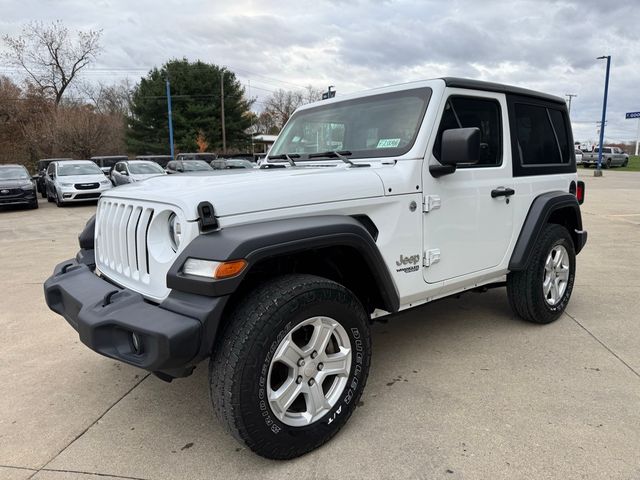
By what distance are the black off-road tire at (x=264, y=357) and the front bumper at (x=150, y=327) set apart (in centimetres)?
15

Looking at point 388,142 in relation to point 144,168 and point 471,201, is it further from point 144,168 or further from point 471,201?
point 144,168

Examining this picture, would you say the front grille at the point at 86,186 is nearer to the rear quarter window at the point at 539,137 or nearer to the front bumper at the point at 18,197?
the front bumper at the point at 18,197

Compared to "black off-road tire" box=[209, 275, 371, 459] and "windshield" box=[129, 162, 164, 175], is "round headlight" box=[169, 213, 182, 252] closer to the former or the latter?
"black off-road tire" box=[209, 275, 371, 459]

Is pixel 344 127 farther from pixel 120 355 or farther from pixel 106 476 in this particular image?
pixel 106 476

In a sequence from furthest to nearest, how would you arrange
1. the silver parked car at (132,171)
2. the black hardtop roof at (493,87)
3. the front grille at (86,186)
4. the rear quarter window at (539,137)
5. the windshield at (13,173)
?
the silver parked car at (132,171)
the front grille at (86,186)
the windshield at (13,173)
the rear quarter window at (539,137)
the black hardtop roof at (493,87)

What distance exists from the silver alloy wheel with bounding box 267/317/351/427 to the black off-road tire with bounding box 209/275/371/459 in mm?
43

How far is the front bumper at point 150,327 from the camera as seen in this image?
2.01m

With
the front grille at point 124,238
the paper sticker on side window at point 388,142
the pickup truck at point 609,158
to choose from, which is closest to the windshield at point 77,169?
the front grille at point 124,238

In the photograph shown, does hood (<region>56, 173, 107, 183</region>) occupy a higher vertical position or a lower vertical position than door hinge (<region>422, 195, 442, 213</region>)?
lower

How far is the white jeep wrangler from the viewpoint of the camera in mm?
2158

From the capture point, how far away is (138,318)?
2.13 meters

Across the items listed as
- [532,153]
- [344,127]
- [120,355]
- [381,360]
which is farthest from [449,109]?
[120,355]

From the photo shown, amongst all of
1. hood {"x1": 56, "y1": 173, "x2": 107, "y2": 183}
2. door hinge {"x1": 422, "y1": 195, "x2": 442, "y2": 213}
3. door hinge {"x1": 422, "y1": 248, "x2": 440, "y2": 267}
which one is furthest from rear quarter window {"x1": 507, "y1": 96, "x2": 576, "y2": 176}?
hood {"x1": 56, "y1": 173, "x2": 107, "y2": 183}

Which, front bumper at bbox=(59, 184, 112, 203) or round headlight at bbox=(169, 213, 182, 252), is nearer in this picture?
round headlight at bbox=(169, 213, 182, 252)
